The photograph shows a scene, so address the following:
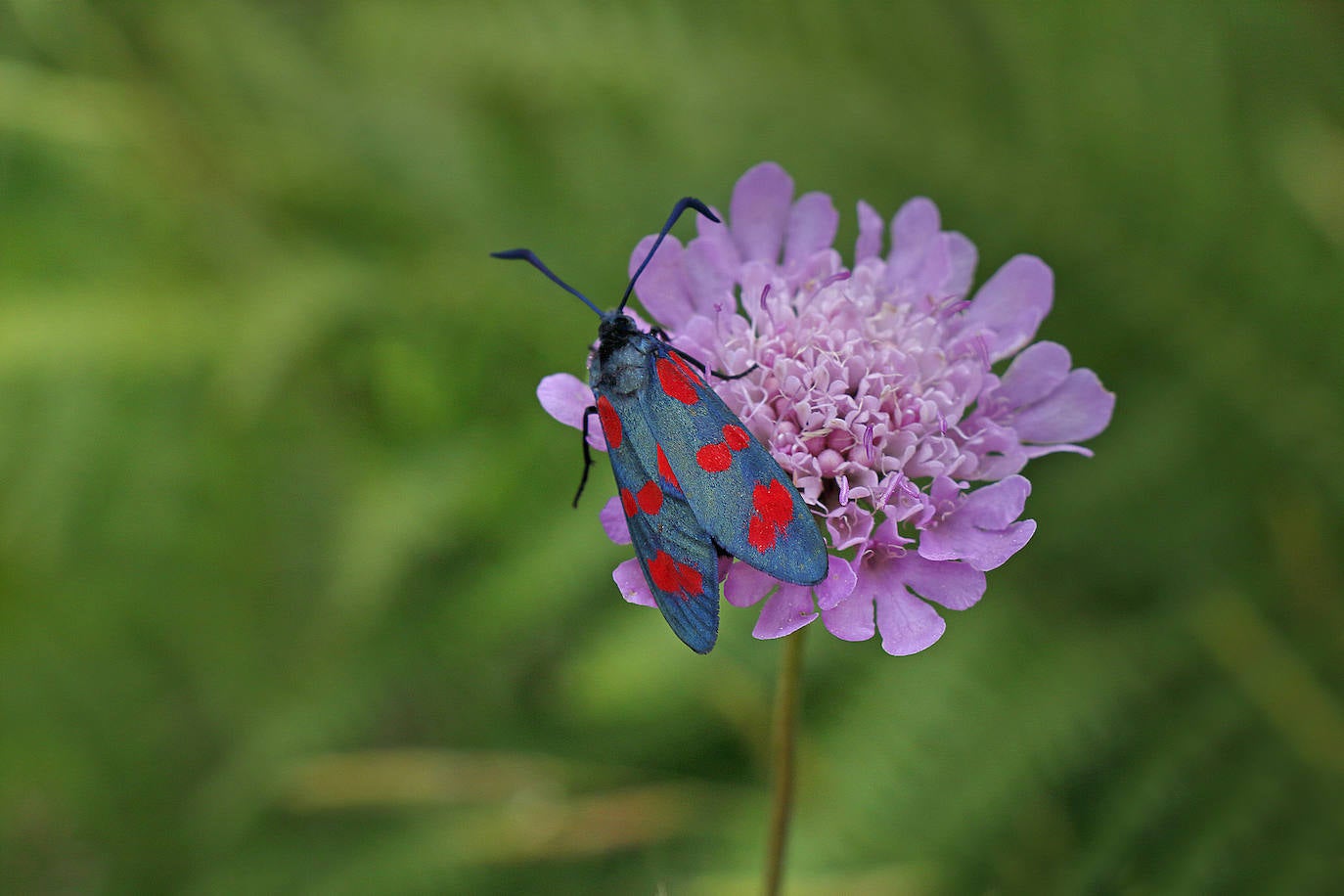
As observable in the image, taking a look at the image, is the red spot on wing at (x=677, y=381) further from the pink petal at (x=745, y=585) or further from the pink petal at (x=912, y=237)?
the pink petal at (x=912, y=237)

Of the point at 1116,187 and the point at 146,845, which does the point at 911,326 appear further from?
the point at 146,845

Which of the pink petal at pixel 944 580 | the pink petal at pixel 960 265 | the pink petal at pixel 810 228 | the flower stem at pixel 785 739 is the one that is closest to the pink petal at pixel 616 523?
the flower stem at pixel 785 739

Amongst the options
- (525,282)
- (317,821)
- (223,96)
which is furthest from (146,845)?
(223,96)

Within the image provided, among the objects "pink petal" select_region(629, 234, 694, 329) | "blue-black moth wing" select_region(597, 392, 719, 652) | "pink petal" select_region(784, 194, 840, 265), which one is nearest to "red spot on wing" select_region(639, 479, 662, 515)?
"blue-black moth wing" select_region(597, 392, 719, 652)

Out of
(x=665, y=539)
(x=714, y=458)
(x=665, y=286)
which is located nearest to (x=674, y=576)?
(x=665, y=539)

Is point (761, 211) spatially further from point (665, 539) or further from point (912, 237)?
point (665, 539)

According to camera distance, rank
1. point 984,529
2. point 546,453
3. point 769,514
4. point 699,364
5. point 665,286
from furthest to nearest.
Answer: point 546,453, point 665,286, point 699,364, point 984,529, point 769,514
